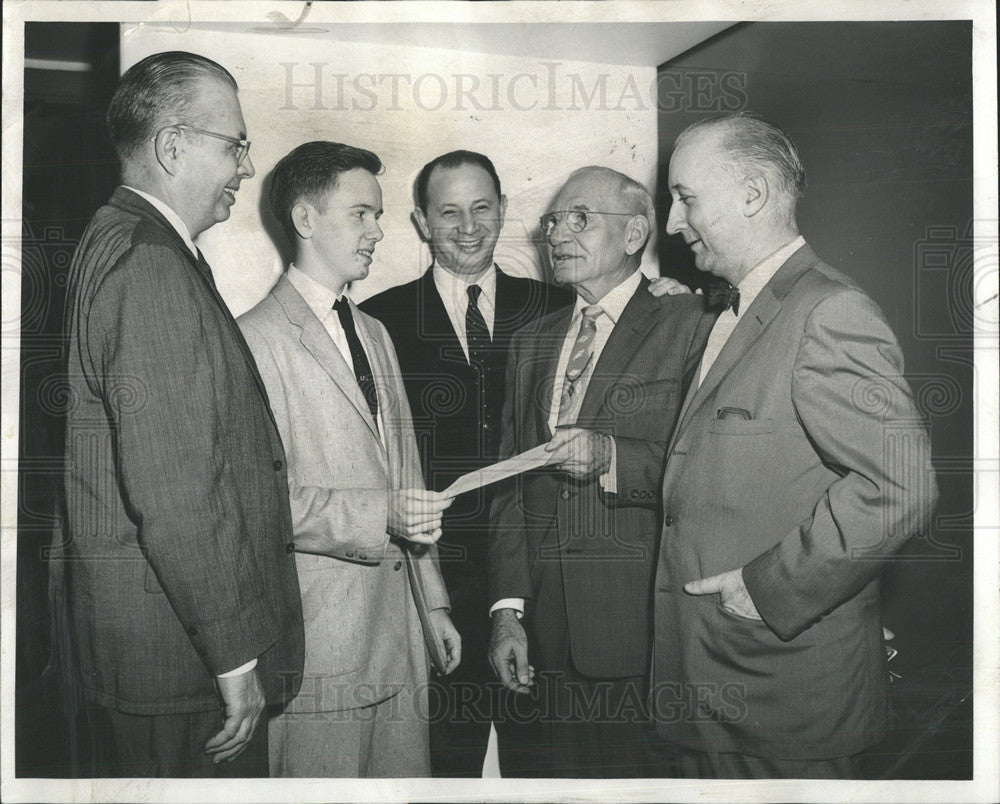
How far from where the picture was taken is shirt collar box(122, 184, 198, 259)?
2.77m

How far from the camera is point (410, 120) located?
2.87 metres

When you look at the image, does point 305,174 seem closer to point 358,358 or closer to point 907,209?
point 358,358

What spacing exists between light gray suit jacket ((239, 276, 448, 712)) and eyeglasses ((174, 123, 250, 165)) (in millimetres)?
388

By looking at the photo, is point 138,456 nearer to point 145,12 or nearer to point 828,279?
point 145,12

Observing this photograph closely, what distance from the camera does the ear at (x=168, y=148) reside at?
279 centimetres

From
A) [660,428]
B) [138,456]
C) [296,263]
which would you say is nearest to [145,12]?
[296,263]

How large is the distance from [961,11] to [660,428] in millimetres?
1589

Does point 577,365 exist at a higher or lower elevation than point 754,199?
lower

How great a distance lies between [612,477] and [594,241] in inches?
27.7

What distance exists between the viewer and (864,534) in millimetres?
2695

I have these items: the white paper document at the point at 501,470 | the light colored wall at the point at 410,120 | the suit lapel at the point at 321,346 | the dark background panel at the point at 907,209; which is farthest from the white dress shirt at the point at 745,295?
the suit lapel at the point at 321,346

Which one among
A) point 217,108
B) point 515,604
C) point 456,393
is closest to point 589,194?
point 456,393

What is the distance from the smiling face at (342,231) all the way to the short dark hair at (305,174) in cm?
2

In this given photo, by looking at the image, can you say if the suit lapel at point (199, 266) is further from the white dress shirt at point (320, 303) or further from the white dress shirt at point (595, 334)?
the white dress shirt at point (595, 334)
